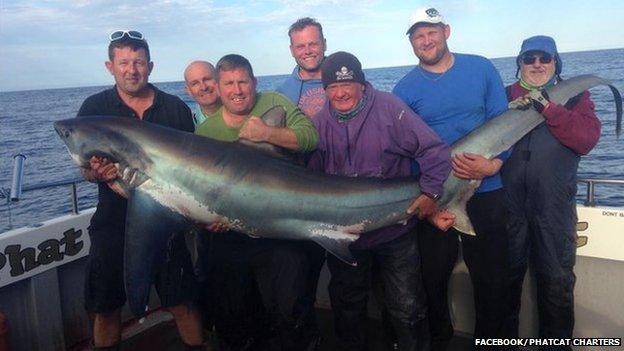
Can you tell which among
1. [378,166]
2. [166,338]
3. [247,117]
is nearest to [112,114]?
[247,117]

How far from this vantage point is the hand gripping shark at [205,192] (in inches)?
137

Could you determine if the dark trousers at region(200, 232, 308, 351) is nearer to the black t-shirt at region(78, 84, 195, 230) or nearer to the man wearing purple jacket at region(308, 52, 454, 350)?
the man wearing purple jacket at region(308, 52, 454, 350)

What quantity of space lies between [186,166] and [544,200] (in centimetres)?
280

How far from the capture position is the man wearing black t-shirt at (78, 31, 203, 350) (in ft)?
13.1

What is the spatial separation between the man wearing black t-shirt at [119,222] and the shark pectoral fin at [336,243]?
1.29 meters

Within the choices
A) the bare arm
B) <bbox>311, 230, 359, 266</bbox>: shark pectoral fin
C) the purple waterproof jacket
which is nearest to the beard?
the purple waterproof jacket

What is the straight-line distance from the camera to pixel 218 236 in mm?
4184

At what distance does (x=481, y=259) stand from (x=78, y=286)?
377cm

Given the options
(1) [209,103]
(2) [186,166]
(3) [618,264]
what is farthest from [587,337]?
(1) [209,103]

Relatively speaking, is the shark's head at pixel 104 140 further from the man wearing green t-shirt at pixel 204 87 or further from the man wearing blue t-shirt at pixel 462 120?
the man wearing blue t-shirt at pixel 462 120

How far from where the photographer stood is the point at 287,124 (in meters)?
3.79

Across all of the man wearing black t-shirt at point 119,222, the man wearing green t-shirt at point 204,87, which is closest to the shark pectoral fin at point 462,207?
the man wearing black t-shirt at point 119,222

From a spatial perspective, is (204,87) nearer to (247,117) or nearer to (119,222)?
(247,117)

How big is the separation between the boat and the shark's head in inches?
33.8
